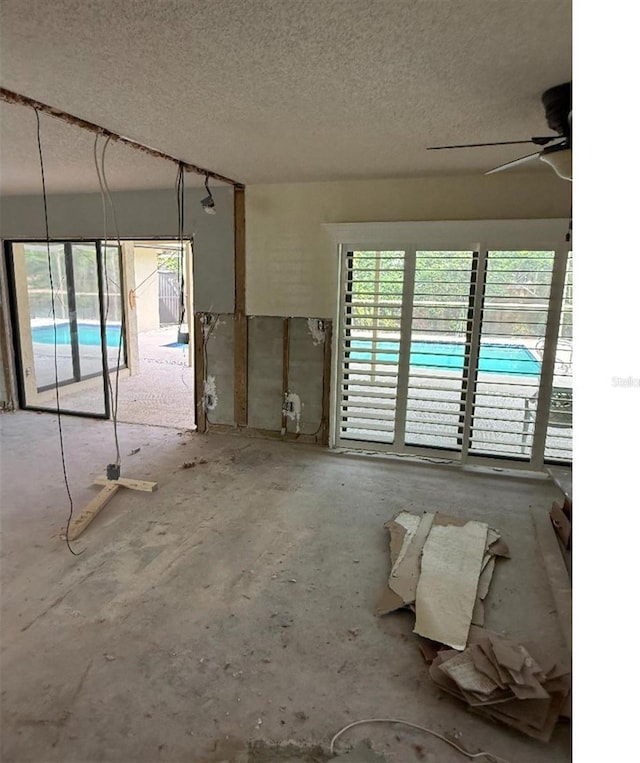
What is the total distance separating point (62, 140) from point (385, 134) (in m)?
1.95

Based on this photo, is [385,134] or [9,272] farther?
[9,272]

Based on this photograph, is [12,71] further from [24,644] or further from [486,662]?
[486,662]

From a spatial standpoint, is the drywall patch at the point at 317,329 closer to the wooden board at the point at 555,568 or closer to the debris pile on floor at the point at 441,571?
the debris pile on floor at the point at 441,571

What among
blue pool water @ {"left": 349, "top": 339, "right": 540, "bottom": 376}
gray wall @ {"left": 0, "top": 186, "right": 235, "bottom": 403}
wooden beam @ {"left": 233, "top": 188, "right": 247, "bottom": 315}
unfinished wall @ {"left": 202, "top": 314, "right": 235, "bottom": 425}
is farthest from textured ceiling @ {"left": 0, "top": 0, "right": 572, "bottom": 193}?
unfinished wall @ {"left": 202, "top": 314, "right": 235, "bottom": 425}

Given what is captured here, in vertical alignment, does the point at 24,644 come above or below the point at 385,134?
below

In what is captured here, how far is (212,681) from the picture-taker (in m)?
1.90

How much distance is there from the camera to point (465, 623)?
2.19 metres

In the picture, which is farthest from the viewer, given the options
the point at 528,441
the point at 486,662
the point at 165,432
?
the point at 165,432

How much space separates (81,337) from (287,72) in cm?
517

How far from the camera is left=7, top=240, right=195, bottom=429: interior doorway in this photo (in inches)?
210

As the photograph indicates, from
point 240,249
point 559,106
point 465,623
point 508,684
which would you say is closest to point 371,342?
point 240,249

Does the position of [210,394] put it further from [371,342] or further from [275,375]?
[371,342]

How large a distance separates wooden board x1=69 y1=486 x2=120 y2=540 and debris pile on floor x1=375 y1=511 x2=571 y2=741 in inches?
73.6
